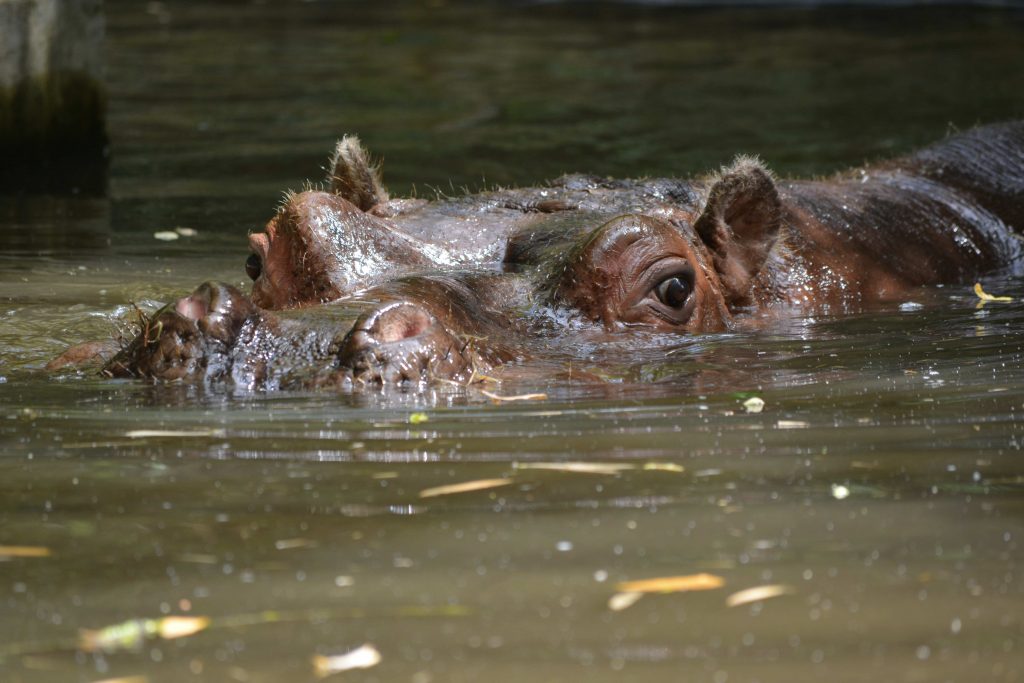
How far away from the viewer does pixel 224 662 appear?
2.63 metres

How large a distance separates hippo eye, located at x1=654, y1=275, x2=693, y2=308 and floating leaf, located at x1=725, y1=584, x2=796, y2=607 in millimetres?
3254

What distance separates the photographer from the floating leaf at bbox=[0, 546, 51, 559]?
3213 millimetres

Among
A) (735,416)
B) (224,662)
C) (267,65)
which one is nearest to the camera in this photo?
(224,662)

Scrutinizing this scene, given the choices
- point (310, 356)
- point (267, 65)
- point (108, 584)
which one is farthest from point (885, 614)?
point (267, 65)

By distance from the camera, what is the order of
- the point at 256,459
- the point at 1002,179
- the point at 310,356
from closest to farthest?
the point at 256,459, the point at 310,356, the point at 1002,179

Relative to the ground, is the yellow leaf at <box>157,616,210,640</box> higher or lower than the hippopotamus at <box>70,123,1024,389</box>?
lower

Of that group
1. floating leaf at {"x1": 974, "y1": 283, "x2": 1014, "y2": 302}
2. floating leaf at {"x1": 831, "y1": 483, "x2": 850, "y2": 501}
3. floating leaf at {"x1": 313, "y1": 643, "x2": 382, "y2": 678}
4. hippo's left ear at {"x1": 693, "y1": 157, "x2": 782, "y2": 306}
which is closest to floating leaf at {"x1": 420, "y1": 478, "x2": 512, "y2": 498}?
floating leaf at {"x1": 831, "y1": 483, "x2": 850, "y2": 501}

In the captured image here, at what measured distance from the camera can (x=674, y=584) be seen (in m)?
2.96

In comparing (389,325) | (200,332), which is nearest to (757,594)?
(389,325)

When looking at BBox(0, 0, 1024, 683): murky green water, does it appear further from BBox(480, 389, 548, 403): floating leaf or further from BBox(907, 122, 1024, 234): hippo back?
BBox(907, 122, 1024, 234): hippo back

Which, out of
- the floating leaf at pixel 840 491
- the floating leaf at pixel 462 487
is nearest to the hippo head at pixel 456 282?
the floating leaf at pixel 462 487

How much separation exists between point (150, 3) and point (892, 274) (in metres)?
19.2

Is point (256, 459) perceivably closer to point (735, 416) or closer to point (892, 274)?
point (735, 416)

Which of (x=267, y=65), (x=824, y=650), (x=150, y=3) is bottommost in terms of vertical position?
(x=824, y=650)
